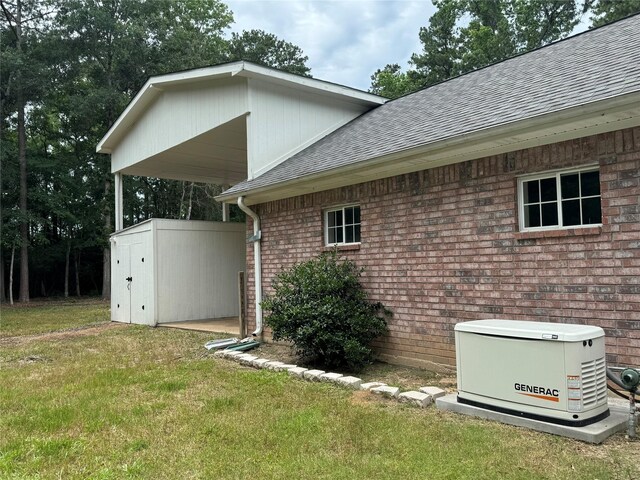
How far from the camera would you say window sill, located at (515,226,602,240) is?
4777 millimetres

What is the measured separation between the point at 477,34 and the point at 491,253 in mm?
22920

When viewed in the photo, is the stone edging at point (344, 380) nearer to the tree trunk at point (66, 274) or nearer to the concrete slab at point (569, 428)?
the concrete slab at point (569, 428)

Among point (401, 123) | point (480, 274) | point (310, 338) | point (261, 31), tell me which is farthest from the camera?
point (261, 31)

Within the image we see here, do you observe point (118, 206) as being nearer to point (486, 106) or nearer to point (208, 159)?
point (208, 159)

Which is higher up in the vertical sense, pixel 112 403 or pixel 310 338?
pixel 310 338

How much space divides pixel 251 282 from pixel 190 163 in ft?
19.4

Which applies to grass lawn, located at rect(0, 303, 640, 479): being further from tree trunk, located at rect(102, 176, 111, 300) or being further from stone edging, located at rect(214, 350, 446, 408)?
tree trunk, located at rect(102, 176, 111, 300)

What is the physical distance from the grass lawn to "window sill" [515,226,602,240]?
197cm

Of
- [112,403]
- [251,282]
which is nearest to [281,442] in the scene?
[112,403]

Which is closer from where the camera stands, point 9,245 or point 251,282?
point 251,282

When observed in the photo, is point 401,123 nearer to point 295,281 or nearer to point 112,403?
point 295,281

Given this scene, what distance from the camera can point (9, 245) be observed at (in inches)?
788

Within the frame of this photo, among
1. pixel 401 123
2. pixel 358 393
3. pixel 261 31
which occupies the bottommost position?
pixel 358 393

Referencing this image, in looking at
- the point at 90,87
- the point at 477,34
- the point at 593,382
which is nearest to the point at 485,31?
the point at 477,34
